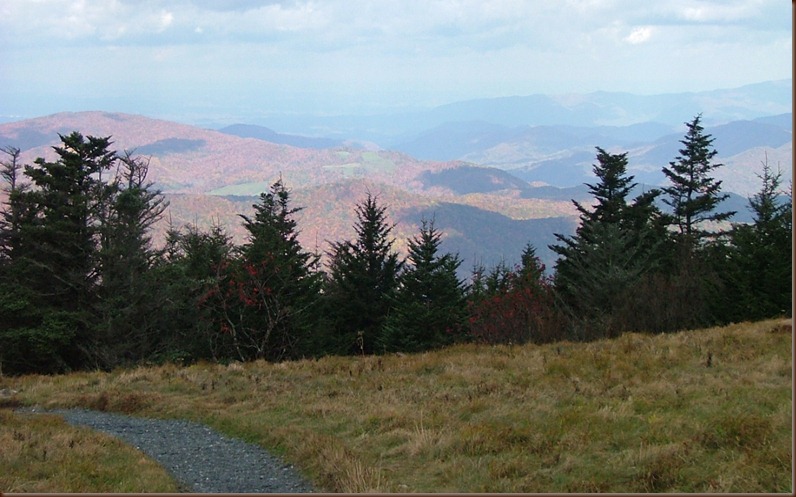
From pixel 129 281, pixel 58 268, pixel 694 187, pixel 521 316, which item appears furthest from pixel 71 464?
pixel 694 187

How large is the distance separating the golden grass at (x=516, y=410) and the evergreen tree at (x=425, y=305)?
1204 centimetres

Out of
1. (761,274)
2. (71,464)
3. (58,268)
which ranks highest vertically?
(58,268)

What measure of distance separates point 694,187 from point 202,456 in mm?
41250

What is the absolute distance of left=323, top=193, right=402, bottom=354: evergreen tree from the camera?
3416cm

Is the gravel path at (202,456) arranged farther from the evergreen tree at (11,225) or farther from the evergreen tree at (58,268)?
the evergreen tree at (11,225)

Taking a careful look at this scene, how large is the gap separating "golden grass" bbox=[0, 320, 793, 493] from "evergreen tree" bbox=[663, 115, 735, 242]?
29196mm

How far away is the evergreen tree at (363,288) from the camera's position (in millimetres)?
34156

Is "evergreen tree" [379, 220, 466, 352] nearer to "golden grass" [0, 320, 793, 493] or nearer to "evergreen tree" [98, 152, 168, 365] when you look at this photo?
"evergreen tree" [98, 152, 168, 365]

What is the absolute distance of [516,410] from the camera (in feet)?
29.5

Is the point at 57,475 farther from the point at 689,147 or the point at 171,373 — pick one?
the point at 689,147

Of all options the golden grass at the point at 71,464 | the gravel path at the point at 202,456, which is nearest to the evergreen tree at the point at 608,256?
the gravel path at the point at 202,456

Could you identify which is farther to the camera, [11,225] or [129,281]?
[11,225]

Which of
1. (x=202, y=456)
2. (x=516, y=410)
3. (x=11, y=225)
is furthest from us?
(x=11, y=225)

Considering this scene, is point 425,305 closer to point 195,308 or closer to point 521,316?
point 521,316
